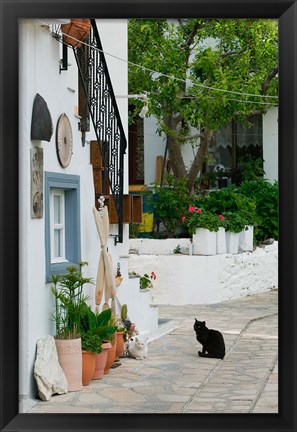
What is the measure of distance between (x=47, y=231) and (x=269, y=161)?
556 inches

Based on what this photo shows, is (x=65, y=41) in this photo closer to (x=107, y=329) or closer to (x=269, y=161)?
(x=107, y=329)

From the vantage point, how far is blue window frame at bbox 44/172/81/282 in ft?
32.4

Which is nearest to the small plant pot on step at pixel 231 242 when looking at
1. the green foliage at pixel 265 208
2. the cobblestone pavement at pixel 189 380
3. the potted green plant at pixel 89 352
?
the green foliage at pixel 265 208

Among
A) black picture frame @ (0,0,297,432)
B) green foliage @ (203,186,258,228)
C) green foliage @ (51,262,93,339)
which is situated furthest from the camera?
green foliage @ (203,186,258,228)

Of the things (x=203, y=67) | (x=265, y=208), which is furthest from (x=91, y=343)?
(x=265, y=208)

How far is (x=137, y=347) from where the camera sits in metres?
11.2

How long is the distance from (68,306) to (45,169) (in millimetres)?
1378

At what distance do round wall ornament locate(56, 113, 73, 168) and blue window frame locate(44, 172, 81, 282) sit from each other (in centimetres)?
17

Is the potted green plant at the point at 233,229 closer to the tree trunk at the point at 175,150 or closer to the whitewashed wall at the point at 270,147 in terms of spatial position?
the tree trunk at the point at 175,150

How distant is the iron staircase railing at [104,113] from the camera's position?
1076 centimetres

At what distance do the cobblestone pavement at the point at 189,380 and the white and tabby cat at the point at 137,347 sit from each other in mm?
86

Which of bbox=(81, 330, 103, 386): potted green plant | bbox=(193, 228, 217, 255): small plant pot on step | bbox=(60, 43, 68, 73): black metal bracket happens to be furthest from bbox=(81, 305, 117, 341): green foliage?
bbox=(193, 228, 217, 255): small plant pot on step

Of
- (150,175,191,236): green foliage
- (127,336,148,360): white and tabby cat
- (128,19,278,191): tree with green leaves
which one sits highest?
(128,19,278,191): tree with green leaves

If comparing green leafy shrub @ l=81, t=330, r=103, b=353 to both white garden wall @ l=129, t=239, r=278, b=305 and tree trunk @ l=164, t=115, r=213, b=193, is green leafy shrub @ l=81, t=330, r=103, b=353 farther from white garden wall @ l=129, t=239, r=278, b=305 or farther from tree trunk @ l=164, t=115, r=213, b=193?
tree trunk @ l=164, t=115, r=213, b=193
